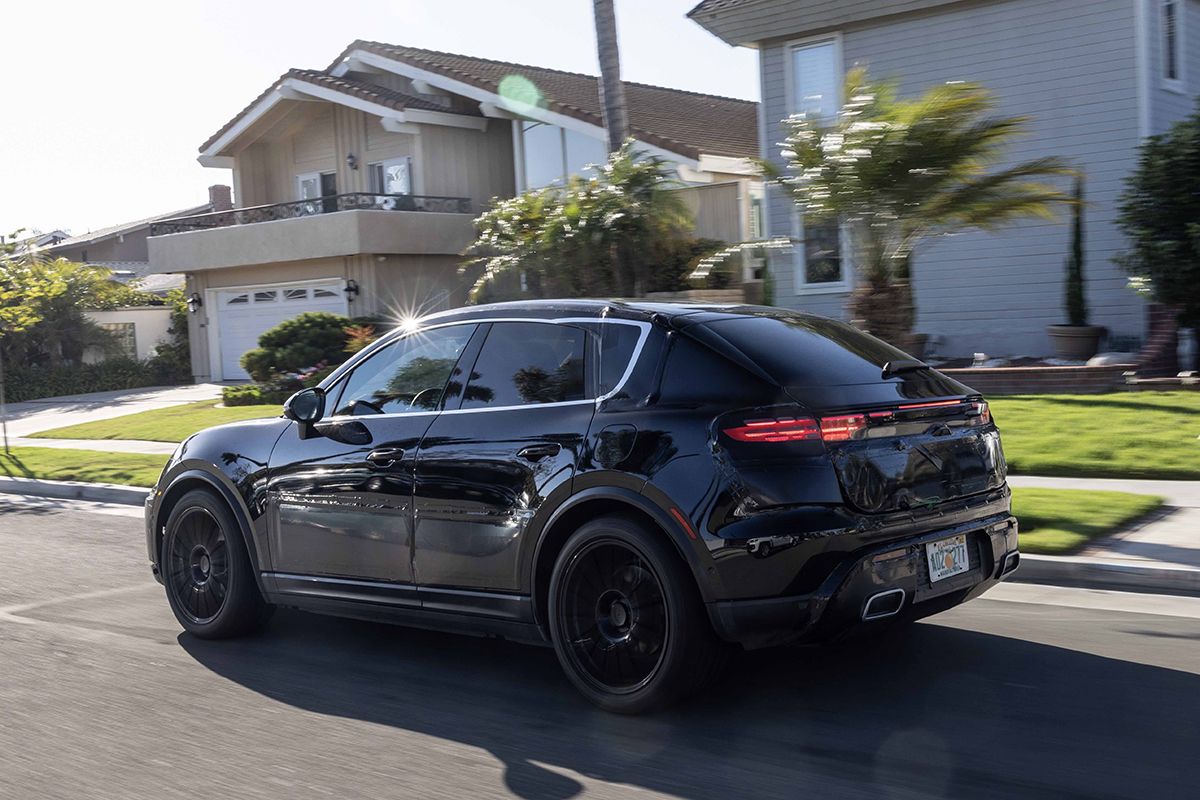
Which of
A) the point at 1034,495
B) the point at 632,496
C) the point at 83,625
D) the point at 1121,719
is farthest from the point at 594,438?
the point at 1034,495

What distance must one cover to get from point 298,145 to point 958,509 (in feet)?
93.7

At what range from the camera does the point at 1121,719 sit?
477 centimetres

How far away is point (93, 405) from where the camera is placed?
26.5 metres

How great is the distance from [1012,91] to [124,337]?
24.5 metres

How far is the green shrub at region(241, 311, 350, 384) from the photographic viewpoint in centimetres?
2302

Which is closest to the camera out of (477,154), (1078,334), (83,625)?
(83,625)

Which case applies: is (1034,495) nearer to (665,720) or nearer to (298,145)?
(665,720)

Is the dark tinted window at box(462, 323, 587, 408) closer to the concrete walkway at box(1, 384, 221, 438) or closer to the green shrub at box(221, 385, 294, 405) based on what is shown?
the green shrub at box(221, 385, 294, 405)

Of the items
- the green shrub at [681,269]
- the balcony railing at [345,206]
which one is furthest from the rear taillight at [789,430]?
the balcony railing at [345,206]

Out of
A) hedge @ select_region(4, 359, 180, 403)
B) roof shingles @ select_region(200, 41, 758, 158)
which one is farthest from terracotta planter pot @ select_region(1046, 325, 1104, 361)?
hedge @ select_region(4, 359, 180, 403)

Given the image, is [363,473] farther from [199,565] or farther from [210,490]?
[199,565]

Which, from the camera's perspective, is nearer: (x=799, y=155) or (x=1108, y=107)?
(x=799, y=155)

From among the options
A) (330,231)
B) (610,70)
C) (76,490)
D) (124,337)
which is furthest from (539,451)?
(124,337)

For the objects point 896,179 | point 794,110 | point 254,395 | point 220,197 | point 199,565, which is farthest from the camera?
point 220,197
